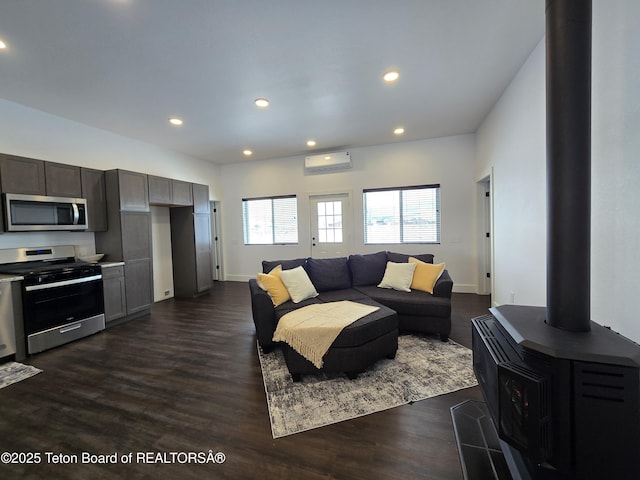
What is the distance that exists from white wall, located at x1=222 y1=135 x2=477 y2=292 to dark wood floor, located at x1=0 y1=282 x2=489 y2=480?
3.35m

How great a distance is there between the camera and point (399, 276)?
3479mm

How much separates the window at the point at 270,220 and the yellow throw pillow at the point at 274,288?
3.01 metres

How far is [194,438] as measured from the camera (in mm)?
1675

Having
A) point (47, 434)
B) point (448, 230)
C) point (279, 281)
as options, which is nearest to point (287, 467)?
point (47, 434)

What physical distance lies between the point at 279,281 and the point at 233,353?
0.89 meters

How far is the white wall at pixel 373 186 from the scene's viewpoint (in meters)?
4.89

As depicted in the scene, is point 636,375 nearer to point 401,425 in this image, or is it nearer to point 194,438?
point 401,425

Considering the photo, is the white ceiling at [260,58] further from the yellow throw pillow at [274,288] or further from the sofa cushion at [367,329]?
the sofa cushion at [367,329]

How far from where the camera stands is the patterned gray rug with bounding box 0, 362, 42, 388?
2373 mm

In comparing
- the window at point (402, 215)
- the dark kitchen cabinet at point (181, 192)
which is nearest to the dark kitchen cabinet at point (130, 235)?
the dark kitchen cabinet at point (181, 192)

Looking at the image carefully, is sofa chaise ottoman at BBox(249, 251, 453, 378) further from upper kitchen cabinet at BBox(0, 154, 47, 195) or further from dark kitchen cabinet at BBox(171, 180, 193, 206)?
upper kitchen cabinet at BBox(0, 154, 47, 195)

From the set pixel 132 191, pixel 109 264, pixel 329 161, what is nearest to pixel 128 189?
pixel 132 191

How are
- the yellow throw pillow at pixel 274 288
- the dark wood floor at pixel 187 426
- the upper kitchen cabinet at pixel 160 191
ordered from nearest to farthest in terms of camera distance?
1. the dark wood floor at pixel 187 426
2. the yellow throw pillow at pixel 274 288
3. the upper kitchen cabinet at pixel 160 191

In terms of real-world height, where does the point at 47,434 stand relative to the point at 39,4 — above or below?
below
